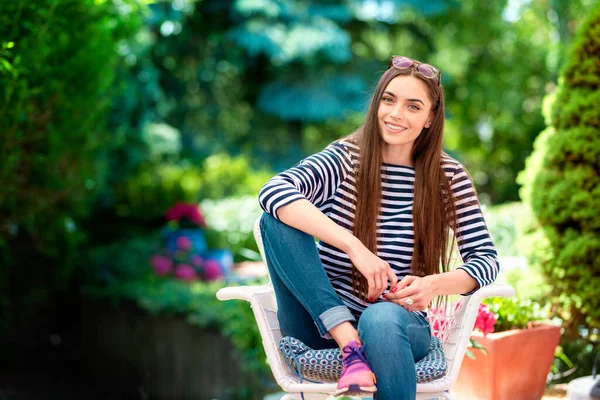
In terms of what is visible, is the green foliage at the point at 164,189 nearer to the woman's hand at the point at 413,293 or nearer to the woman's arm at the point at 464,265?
the woman's arm at the point at 464,265

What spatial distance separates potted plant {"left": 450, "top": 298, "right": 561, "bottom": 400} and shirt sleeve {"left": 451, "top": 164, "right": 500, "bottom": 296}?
831 mm

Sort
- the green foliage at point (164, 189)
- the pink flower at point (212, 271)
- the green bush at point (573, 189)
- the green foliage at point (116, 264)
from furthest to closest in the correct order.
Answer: the green foliage at point (164, 189) < the pink flower at point (212, 271) < the green foliage at point (116, 264) < the green bush at point (573, 189)

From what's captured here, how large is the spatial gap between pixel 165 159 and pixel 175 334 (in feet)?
19.0

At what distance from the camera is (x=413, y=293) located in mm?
2203

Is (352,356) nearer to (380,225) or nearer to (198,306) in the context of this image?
(380,225)

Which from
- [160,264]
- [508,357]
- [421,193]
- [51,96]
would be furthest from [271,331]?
[160,264]

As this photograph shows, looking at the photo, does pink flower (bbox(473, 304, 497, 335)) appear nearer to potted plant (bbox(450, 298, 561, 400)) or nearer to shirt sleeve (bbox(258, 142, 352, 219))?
potted plant (bbox(450, 298, 561, 400))

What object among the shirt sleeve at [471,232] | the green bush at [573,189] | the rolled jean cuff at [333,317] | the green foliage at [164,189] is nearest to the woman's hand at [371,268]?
the rolled jean cuff at [333,317]

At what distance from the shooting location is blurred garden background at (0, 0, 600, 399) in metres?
3.80

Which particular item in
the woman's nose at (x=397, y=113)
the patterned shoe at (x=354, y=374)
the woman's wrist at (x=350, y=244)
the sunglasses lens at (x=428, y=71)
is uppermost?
the sunglasses lens at (x=428, y=71)

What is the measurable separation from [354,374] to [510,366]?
142 cm

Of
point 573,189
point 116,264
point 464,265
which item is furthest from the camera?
A: point 116,264

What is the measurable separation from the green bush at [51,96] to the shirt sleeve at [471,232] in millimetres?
1973

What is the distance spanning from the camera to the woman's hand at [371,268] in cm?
217
